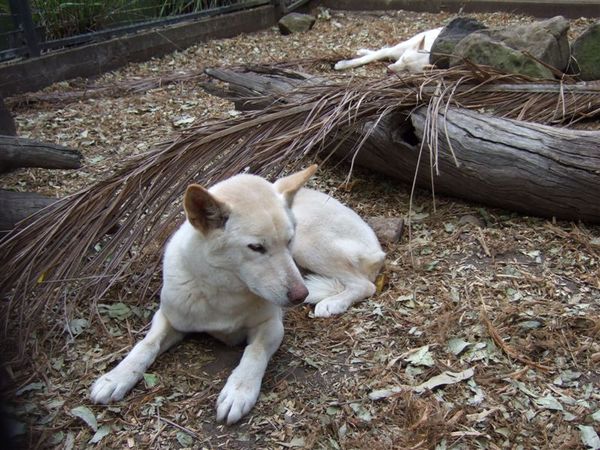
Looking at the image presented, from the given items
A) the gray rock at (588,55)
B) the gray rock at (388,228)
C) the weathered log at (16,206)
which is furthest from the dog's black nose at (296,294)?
the gray rock at (588,55)

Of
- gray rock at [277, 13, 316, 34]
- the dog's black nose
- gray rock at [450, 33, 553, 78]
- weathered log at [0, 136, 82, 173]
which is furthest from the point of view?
gray rock at [277, 13, 316, 34]

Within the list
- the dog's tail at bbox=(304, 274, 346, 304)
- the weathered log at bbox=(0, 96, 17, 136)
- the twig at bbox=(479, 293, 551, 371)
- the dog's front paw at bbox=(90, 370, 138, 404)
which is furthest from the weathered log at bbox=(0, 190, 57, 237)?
the twig at bbox=(479, 293, 551, 371)

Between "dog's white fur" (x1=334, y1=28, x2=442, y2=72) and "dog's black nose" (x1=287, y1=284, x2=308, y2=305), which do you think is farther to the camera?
"dog's white fur" (x1=334, y1=28, x2=442, y2=72)

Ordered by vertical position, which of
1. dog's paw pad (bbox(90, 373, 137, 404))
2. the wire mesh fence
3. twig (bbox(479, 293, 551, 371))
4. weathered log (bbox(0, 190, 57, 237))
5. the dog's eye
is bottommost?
twig (bbox(479, 293, 551, 371))

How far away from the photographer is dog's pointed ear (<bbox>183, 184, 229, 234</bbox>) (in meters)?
2.67

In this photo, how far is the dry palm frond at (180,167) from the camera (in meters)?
3.48

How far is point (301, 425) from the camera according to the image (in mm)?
2662

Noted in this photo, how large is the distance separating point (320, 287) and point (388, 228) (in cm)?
70

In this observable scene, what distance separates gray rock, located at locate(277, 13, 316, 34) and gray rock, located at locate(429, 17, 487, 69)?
381cm

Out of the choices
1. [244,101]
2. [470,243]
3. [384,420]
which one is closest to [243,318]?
[384,420]

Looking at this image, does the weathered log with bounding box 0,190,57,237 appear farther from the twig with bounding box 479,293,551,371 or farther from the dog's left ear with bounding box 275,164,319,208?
the twig with bounding box 479,293,551,371

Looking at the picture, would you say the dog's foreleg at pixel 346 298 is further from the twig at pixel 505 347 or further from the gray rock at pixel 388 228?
the twig at pixel 505 347

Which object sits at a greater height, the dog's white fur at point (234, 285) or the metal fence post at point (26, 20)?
the metal fence post at point (26, 20)

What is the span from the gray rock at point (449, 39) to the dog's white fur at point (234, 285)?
125 inches
